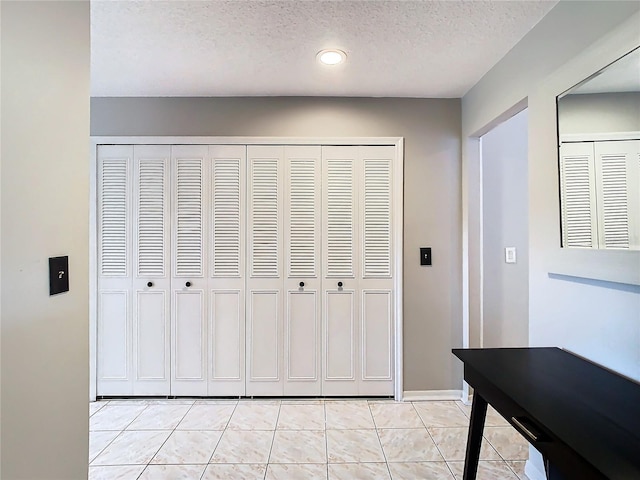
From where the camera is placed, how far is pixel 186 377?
2.56 meters

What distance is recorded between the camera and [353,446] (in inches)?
78.6

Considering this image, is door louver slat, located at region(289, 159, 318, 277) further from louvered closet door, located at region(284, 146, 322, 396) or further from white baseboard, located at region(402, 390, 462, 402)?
white baseboard, located at region(402, 390, 462, 402)

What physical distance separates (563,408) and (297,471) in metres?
1.40

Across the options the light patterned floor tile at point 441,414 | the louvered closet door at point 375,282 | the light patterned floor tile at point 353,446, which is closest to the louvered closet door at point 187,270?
the light patterned floor tile at point 353,446

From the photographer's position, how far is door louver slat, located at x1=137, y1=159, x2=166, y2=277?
2.55 metres

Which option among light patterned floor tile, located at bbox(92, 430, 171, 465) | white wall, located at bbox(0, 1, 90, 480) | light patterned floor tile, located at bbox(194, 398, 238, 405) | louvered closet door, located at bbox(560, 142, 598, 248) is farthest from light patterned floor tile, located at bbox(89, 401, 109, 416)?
louvered closet door, located at bbox(560, 142, 598, 248)

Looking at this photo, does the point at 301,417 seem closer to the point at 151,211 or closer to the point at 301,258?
the point at 301,258

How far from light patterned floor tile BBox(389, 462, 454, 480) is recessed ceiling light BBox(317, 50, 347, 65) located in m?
2.39

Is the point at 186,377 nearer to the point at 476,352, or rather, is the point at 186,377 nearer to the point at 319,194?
the point at 319,194

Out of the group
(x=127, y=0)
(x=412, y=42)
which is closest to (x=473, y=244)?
(x=412, y=42)

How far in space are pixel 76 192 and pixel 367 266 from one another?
6.38 feet

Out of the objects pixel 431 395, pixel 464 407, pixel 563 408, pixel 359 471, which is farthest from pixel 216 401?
pixel 563 408

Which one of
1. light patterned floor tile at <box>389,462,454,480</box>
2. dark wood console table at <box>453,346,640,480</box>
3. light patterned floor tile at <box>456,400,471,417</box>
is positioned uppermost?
dark wood console table at <box>453,346,640,480</box>

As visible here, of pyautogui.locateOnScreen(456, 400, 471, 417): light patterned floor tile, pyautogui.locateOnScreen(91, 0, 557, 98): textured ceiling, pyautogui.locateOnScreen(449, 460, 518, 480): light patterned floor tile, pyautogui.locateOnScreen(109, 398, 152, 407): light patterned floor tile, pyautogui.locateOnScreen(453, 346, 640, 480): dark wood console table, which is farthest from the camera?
pyautogui.locateOnScreen(109, 398, 152, 407): light patterned floor tile
